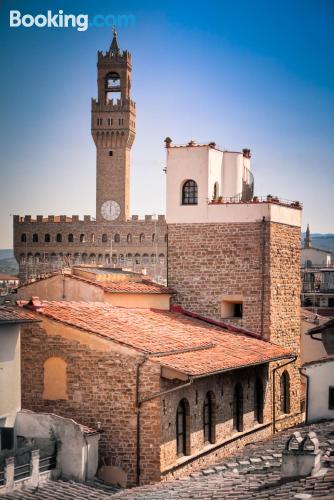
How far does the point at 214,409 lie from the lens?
91.1 ft

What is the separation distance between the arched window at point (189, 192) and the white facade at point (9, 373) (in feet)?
41.9

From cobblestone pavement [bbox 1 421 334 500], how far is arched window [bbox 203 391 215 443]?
332cm

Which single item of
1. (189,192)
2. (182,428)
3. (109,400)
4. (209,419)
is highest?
(189,192)

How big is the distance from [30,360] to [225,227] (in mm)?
11136

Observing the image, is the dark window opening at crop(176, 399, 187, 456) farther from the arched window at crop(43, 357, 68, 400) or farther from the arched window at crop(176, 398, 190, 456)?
the arched window at crop(43, 357, 68, 400)

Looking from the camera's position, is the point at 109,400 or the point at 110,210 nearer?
the point at 109,400

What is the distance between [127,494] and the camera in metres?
20.3

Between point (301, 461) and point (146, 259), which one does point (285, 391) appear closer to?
point (301, 461)

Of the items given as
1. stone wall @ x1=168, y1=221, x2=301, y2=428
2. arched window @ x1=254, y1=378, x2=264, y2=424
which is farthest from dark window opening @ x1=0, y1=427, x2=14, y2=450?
stone wall @ x1=168, y1=221, x2=301, y2=428

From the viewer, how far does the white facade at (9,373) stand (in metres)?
22.7

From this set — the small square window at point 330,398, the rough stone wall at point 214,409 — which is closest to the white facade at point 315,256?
the rough stone wall at point 214,409

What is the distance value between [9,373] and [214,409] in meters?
6.57

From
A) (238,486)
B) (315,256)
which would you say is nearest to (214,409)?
(238,486)

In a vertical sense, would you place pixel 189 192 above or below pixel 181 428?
above
